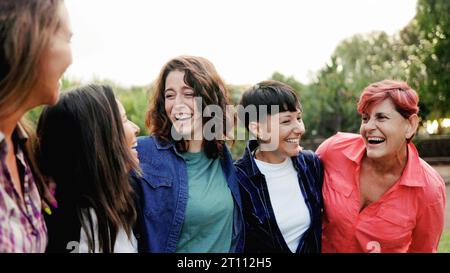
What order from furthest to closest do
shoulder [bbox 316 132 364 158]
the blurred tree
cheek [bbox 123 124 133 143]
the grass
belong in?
1. the blurred tree
2. the grass
3. shoulder [bbox 316 132 364 158]
4. cheek [bbox 123 124 133 143]

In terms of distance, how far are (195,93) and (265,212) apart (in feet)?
1.68

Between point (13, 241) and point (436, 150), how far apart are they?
10.9 m

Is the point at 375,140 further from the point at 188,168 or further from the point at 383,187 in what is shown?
the point at 188,168

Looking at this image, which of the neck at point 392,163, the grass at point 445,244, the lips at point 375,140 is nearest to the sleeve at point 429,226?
the neck at point 392,163

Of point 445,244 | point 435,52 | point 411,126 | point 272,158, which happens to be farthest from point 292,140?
point 435,52

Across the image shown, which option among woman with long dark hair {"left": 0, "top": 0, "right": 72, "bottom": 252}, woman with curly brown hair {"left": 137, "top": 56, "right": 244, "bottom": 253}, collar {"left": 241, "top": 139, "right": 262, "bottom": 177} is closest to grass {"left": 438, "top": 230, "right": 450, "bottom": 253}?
collar {"left": 241, "top": 139, "right": 262, "bottom": 177}

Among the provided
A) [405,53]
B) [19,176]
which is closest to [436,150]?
[405,53]

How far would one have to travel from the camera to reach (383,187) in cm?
198

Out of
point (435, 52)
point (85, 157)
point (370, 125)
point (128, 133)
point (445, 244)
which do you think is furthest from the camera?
point (435, 52)

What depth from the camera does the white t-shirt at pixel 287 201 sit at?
1.81m

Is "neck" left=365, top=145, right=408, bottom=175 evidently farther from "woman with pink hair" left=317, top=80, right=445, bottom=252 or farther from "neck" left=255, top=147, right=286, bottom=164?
"neck" left=255, top=147, right=286, bottom=164

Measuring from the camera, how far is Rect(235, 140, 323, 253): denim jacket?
1801mm

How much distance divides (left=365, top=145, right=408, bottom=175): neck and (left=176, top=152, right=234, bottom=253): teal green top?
681 millimetres
